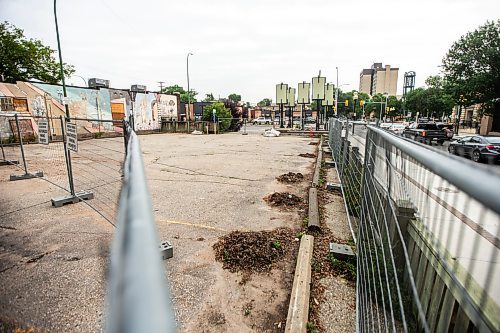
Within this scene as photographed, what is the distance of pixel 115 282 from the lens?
412 millimetres

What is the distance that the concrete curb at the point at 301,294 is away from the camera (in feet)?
8.72

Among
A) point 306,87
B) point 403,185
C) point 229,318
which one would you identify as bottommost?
point 229,318

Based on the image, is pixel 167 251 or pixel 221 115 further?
pixel 221 115

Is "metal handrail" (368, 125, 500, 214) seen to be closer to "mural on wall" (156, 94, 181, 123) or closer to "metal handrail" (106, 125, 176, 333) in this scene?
"metal handrail" (106, 125, 176, 333)

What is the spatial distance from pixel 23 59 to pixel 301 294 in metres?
45.8

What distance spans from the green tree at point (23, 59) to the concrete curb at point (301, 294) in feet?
138

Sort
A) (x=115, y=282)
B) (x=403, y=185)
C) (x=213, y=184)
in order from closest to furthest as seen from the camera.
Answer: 1. (x=115, y=282)
2. (x=403, y=185)
3. (x=213, y=184)

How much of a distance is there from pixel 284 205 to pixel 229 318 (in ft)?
11.4

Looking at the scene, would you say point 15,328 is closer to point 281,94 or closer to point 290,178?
point 290,178

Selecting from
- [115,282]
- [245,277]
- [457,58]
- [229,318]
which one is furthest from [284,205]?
[457,58]

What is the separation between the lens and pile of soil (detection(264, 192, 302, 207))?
6207 millimetres

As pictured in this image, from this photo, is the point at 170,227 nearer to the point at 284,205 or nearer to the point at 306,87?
the point at 284,205

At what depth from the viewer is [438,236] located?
3.92 feet

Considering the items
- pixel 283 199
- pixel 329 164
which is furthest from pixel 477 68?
pixel 283 199
